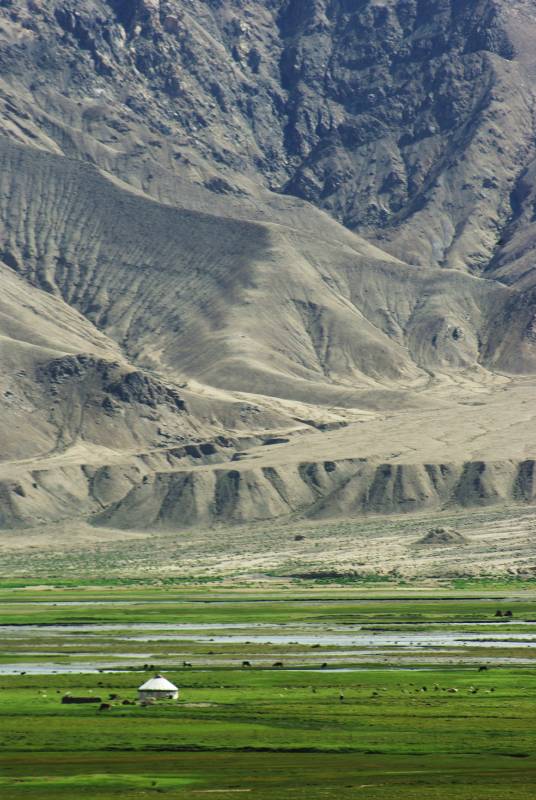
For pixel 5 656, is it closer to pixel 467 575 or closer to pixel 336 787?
pixel 336 787

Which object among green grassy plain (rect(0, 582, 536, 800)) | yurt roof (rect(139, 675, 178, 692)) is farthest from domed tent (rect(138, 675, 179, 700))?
green grassy plain (rect(0, 582, 536, 800))

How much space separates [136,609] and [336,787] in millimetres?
87869

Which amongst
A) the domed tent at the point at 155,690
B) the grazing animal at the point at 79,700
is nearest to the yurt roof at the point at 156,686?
the domed tent at the point at 155,690

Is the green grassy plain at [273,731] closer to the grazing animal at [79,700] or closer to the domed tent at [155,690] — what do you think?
the grazing animal at [79,700]

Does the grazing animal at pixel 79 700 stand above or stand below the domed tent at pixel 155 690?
below

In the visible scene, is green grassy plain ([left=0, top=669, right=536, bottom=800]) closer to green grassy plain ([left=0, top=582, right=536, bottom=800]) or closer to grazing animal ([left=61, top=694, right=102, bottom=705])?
green grassy plain ([left=0, top=582, right=536, bottom=800])

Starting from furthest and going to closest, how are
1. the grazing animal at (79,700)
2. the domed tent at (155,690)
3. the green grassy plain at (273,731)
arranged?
the domed tent at (155,690)
the grazing animal at (79,700)
the green grassy plain at (273,731)

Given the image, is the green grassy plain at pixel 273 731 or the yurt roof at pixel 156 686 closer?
the green grassy plain at pixel 273 731

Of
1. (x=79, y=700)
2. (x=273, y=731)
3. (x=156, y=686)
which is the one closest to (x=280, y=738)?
(x=273, y=731)

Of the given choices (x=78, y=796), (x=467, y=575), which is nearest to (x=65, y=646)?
(x=78, y=796)

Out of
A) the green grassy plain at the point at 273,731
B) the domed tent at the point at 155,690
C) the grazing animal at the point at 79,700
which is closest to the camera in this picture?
the green grassy plain at the point at 273,731

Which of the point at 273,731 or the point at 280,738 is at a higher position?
the point at 273,731

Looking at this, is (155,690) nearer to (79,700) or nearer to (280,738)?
(79,700)

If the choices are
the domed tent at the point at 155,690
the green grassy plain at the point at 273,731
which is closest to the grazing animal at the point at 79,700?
the green grassy plain at the point at 273,731
